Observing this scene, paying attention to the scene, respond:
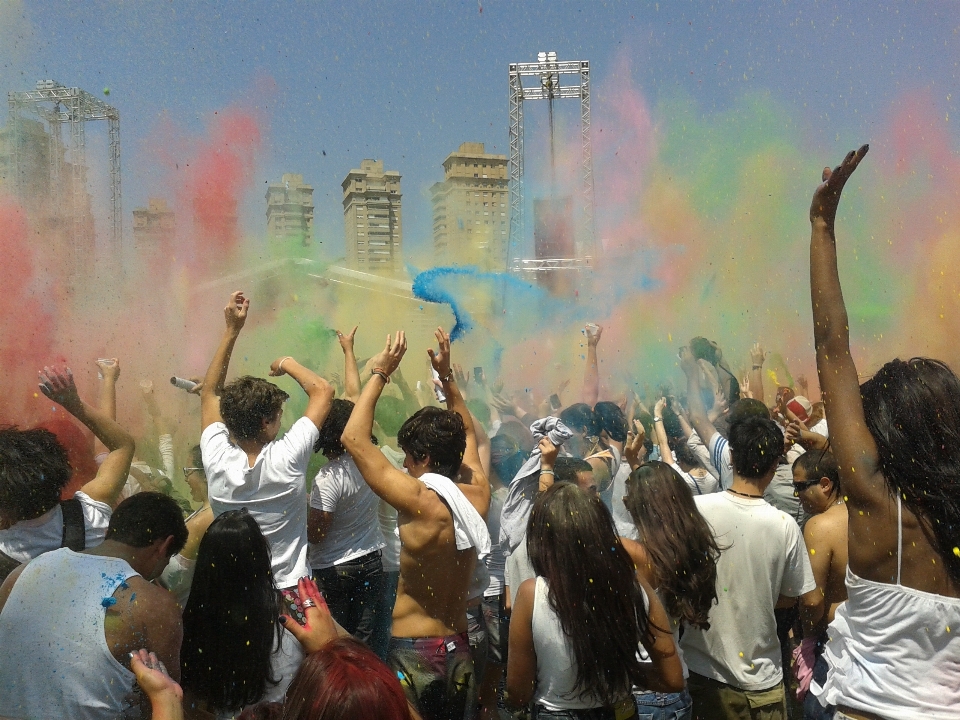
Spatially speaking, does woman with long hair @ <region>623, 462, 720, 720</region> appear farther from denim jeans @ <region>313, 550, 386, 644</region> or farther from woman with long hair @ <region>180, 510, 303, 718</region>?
denim jeans @ <region>313, 550, 386, 644</region>

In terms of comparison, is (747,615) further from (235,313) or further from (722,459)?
(235,313)

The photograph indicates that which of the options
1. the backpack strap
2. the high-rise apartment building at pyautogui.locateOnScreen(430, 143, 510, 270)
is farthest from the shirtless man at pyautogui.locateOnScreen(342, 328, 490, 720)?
the high-rise apartment building at pyautogui.locateOnScreen(430, 143, 510, 270)

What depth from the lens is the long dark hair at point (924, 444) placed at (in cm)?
181

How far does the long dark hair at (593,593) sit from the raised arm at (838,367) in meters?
0.71

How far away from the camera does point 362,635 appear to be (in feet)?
12.3

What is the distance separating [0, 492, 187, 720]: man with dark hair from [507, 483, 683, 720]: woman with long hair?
0.99 meters

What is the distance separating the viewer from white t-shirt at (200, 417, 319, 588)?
3082mm

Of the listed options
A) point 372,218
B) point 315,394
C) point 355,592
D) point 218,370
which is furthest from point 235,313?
point 372,218

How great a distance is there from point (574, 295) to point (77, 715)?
277 inches

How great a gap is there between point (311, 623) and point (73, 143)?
4.26 metres

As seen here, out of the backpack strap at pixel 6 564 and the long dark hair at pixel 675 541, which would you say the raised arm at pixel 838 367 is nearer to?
the long dark hair at pixel 675 541

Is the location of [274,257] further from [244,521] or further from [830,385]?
[830,385]

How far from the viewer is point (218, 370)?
337cm

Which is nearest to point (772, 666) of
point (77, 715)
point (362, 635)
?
point (362, 635)
